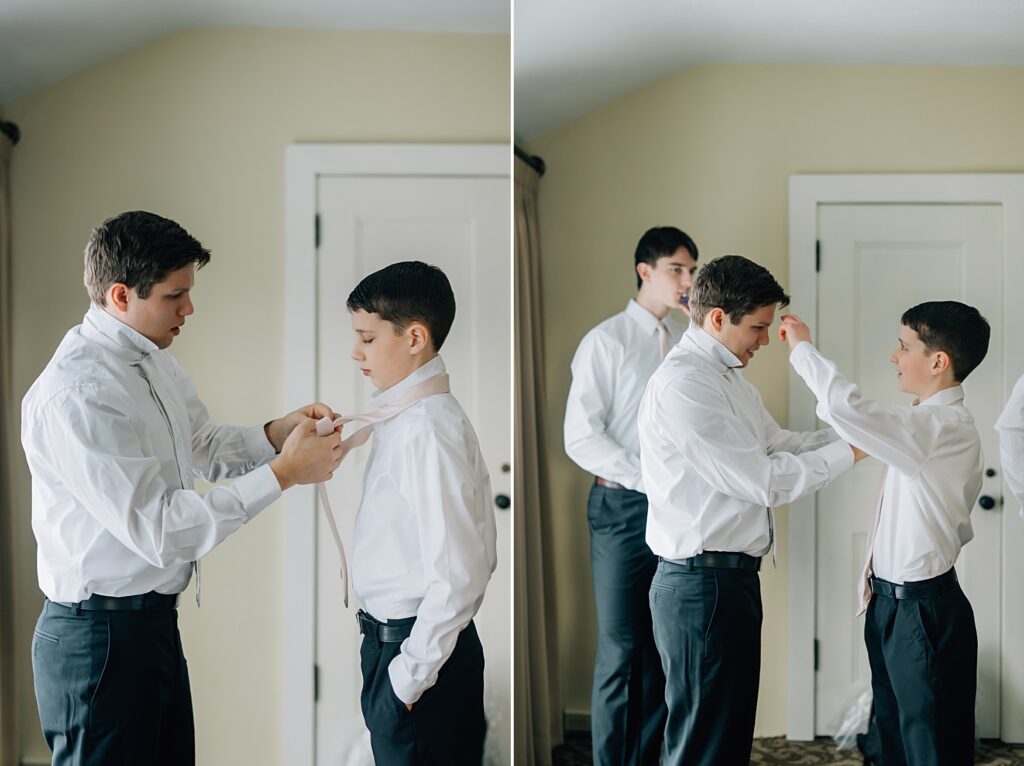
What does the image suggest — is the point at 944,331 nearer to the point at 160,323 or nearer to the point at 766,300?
the point at 766,300

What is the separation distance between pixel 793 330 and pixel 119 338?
1.25m

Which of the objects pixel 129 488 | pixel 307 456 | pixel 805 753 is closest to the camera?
pixel 129 488

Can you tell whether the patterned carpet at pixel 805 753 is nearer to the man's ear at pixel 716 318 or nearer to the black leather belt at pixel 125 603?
the man's ear at pixel 716 318

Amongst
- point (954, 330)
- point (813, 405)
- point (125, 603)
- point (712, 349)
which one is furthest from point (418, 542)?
point (954, 330)

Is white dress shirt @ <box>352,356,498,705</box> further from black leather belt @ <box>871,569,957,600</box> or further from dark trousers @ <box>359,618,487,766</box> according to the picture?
black leather belt @ <box>871,569,957,600</box>

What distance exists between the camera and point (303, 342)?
66.0 inches

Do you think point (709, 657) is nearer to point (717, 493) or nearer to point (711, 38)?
point (717, 493)

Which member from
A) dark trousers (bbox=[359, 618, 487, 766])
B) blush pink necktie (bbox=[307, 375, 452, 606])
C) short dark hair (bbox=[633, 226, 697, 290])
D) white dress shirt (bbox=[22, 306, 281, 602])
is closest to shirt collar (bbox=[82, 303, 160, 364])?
white dress shirt (bbox=[22, 306, 281, 602])

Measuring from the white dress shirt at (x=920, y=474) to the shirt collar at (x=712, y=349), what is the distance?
0.20 metres

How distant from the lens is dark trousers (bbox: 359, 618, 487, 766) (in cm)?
162

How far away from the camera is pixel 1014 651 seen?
1465 mm

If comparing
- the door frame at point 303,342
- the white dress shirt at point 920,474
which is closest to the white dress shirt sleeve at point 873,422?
the white dress shirt at point 920,474

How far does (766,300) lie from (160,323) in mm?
1135

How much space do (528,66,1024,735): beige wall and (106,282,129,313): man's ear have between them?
0.83 m
